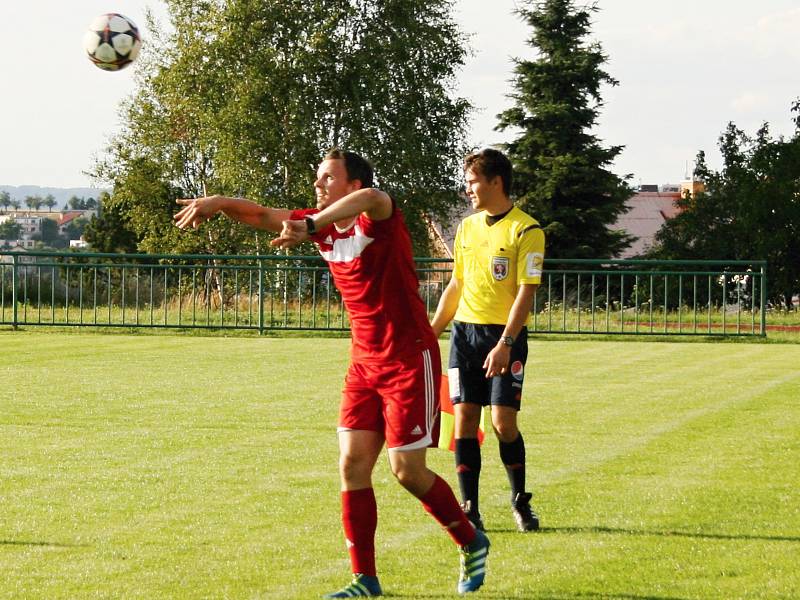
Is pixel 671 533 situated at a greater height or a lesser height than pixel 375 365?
lesser

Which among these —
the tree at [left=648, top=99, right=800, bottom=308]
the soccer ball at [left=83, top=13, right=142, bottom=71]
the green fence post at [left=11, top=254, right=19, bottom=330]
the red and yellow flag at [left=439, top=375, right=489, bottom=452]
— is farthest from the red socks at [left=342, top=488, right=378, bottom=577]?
the tree at [left=648, top=99, right=800, bottom=308]

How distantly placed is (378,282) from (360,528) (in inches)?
40.6

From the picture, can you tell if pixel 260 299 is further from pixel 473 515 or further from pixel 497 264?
pixel 473 515

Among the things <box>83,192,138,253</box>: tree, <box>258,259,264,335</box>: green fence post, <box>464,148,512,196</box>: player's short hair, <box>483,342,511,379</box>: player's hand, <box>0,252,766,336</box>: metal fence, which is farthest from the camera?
<box>83,192,138,253</box>: tree

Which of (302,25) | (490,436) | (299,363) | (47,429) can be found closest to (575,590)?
(490,436)

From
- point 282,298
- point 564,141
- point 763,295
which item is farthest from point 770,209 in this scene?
point 282,298

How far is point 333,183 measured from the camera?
535 cm

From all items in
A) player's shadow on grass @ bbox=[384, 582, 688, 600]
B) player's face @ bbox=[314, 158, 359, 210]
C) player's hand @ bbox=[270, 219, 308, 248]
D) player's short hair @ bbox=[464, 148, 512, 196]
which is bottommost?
player's shadow on grass @ bbox=[384, 582, 688, 600]

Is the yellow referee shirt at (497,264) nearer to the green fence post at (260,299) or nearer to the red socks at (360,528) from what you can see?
the red socks at (360,528)

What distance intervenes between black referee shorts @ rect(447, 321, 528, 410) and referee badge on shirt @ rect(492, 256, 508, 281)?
0.28 meters

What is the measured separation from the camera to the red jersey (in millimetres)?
5309

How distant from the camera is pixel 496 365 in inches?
266

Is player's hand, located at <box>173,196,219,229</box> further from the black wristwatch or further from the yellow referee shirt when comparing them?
the yellow referee shirt

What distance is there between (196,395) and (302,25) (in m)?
33.8
